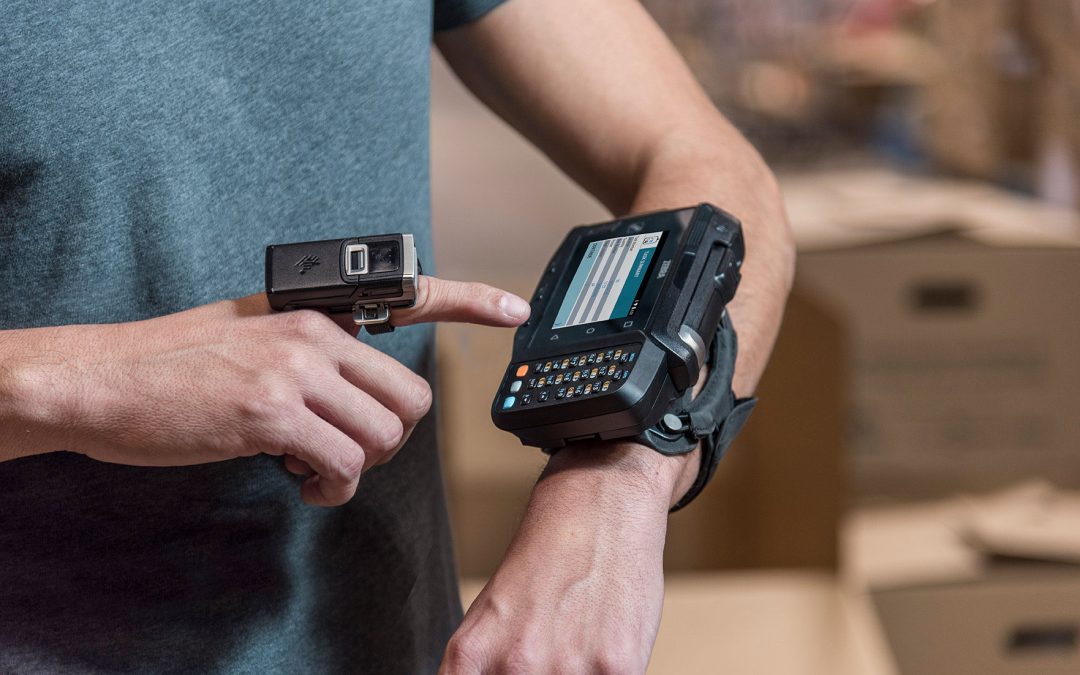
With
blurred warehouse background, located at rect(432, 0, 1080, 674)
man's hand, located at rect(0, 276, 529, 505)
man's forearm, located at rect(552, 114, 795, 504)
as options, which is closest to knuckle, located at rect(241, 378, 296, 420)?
man's hand, located at rect(0, 276, 529, 505)

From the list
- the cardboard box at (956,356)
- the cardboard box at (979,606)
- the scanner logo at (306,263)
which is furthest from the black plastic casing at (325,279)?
the cardboard box at (956,356)

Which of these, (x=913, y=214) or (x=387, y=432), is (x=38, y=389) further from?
(x=913, y=214)

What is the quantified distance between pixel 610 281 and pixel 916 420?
119 centimetres

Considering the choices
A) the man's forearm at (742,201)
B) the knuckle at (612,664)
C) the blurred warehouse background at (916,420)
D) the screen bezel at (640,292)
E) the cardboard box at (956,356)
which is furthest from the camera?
the cardboard box at (956,356)

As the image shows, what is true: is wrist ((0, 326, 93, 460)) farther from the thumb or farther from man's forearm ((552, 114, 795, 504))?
man's forearm ((552, 114, 795, 504))

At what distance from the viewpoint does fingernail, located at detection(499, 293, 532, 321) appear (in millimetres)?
504

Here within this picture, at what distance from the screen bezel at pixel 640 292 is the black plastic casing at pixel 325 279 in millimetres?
124

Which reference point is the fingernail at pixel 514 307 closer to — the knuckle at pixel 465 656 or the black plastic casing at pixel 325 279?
the black plastic casing at pixel 325 279

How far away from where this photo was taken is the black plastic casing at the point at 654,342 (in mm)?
520

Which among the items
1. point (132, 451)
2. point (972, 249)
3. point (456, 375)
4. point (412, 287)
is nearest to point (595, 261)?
point (412, 287)

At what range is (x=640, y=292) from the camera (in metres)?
0.57

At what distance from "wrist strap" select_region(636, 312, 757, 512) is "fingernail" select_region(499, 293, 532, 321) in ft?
0.33

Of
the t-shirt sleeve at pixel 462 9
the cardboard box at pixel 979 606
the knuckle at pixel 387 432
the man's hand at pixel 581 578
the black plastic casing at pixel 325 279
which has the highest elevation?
the t-shirt sleeve at pixel 462 9

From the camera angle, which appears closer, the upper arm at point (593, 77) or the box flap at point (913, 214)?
the upper arm at point (593, 77)
